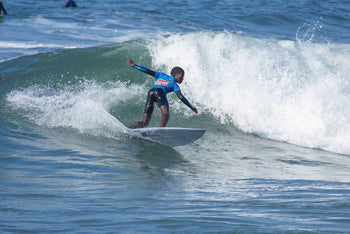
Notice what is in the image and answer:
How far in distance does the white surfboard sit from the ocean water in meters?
0.15

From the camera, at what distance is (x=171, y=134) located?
8.11 m

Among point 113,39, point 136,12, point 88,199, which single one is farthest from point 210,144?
point 136,12

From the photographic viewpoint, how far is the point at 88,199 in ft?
16.8

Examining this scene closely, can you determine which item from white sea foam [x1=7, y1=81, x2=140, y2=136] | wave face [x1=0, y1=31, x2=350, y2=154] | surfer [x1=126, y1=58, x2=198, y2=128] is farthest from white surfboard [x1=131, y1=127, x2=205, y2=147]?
→ wave face [x1=0, y1=31, x2=350, y2=154]

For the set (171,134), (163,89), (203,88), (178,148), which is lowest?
(178,148)

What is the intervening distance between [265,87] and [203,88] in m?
1.48

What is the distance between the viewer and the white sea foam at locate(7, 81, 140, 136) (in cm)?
914

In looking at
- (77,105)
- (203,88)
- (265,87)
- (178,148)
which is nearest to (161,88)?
(178,148)

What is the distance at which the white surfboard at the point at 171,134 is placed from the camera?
8047 mm

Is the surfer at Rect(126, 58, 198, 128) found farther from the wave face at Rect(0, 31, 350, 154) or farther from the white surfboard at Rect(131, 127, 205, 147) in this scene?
the wave face at Rect(0, 31, 350, 154)

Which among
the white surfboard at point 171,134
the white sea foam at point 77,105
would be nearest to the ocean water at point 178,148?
the white sea foam at point 77,105

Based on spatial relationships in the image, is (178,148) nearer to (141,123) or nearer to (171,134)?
(171,134)

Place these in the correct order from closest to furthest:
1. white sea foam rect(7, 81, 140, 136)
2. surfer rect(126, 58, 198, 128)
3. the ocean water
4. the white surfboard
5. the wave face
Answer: the ocean water
the white surfboard
surfer rect(126, 58, 198, 128)
white sea foam rect(7, 81, 140, 136)
the wave face

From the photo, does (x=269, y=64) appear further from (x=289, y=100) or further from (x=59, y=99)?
(x=59, y=99)
